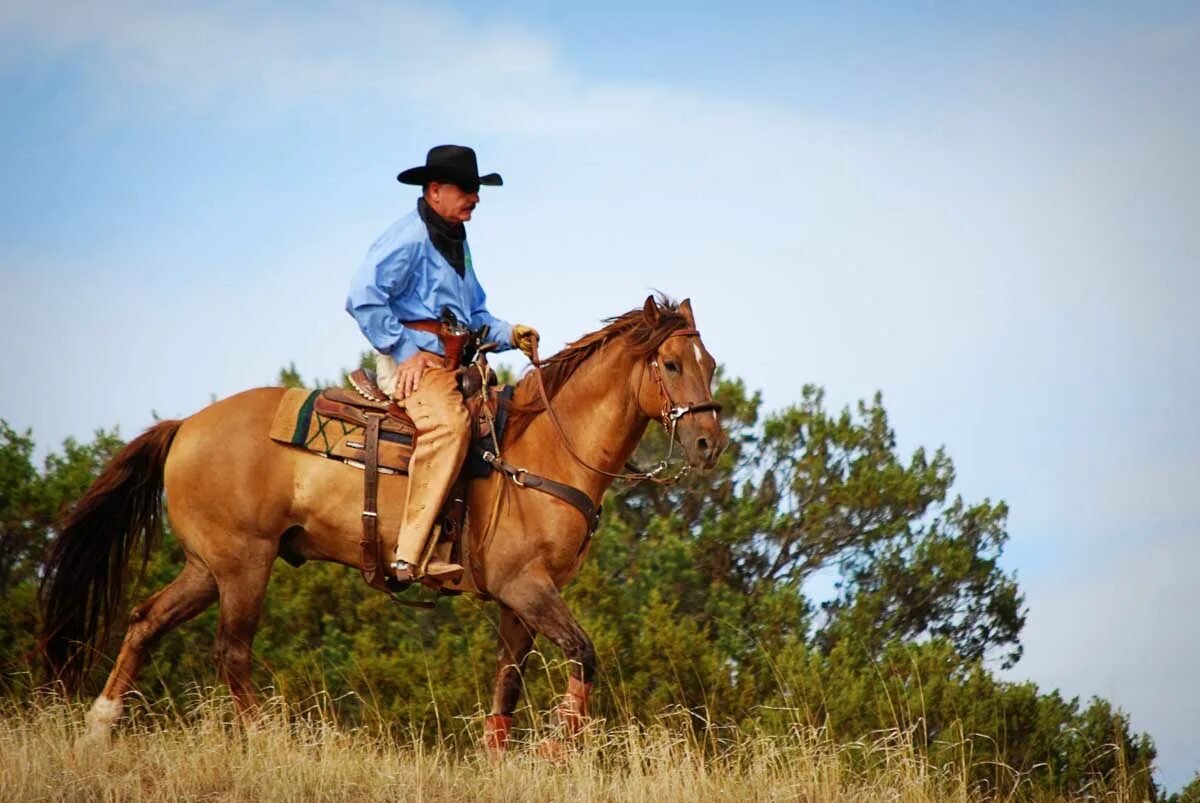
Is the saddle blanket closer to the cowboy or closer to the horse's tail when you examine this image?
A: the cowboy

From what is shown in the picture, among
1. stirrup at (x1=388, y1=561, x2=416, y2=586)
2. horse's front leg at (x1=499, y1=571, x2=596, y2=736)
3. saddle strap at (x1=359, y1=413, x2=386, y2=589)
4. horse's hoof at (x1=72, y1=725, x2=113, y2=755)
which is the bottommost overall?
horse's hoof at (x1=72, y1=725, x2=113, y2=755)

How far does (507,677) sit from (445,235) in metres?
2.36

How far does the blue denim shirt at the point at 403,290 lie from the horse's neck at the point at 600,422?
60cm

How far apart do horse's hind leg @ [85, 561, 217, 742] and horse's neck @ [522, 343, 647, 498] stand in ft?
6.35

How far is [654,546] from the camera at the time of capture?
19.6 meters

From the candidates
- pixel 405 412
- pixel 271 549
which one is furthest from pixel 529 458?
pixel 271 549

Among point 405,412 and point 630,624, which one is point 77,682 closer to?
point 405,412

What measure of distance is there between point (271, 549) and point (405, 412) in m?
0.99

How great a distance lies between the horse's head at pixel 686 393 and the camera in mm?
7570

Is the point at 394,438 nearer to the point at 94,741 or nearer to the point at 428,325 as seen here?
the point at 428,325

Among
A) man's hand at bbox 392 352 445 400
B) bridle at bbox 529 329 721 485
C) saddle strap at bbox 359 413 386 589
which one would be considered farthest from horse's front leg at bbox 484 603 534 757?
man's hand at bbox 392 352 445 400

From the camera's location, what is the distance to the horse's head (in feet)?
24.8

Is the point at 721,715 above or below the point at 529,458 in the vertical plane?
below

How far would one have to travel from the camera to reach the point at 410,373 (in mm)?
8102
